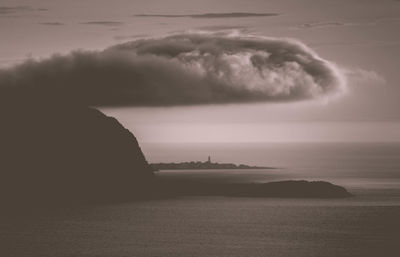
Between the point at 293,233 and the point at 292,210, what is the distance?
128 ft

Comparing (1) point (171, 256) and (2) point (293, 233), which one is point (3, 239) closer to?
(1) point (171, 256)

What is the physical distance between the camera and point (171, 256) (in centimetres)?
11906

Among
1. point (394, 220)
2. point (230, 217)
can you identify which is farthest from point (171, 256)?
point (394, 220)

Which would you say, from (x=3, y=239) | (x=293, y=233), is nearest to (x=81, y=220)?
(x=3, y=239)

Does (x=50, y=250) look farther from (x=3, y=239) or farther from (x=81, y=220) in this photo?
(x=81, y=220)

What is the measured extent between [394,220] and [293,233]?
3245cm

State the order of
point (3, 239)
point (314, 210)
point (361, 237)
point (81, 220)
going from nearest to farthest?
point (3, 239) → point (361, 237) → point (81, 220) → point (314, 210)

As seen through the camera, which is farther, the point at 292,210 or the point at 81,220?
the point at 292,210

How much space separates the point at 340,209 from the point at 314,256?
71172mm

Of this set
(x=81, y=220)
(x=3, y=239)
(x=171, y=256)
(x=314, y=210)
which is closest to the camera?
(x=171, y=256)

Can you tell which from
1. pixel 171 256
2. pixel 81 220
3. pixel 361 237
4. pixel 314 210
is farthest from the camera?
pixel 314 210

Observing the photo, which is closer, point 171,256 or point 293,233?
point 171,256

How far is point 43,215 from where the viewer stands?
17275 cm

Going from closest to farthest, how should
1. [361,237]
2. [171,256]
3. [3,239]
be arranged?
[171,256] → [3,239] → [361,237]
